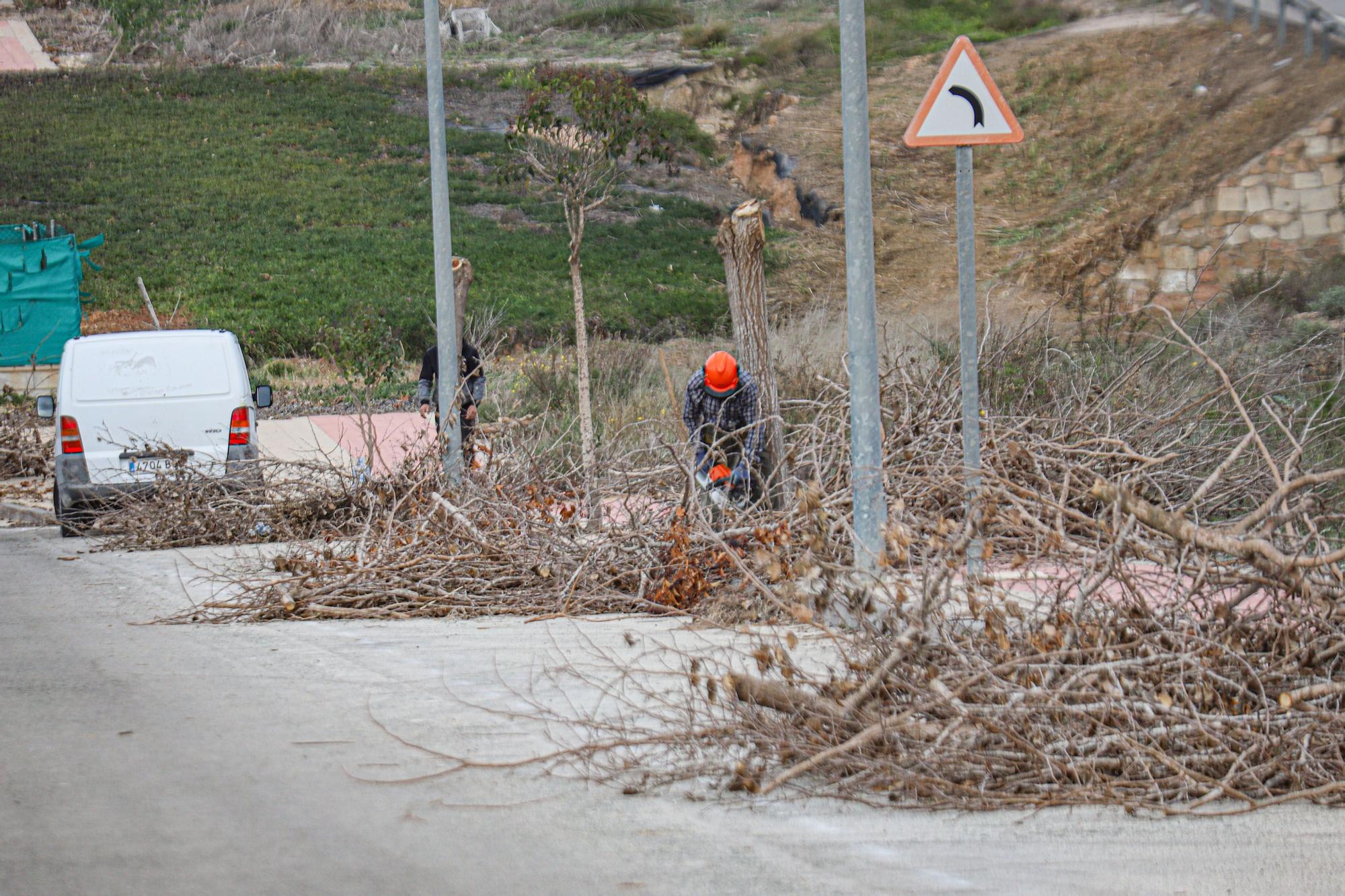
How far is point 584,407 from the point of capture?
37.9 feet

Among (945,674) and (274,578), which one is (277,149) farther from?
(945,674)

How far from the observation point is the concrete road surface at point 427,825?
12.2 ft

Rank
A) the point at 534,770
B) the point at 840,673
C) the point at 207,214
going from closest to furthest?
the point at 534,770 < the point at 840,673 < the point at 207,214

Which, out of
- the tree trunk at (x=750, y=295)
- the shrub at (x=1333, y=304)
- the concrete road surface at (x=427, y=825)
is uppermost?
the tree trunk at (x=750, y=295)

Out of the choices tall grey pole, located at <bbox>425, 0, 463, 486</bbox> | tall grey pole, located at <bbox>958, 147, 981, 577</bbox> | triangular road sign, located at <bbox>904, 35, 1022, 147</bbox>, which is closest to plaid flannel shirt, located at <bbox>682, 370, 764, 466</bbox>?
tall grey pole, located at <bbox>958, 147, 981, 577</bbox>

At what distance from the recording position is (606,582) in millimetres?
7562

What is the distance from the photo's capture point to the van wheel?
38.8 feet

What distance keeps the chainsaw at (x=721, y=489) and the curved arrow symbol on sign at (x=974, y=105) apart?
2.43 m

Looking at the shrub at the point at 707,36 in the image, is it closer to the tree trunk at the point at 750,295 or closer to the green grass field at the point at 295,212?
the green grass field at the point at 295,212

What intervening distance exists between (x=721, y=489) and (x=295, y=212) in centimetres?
3888

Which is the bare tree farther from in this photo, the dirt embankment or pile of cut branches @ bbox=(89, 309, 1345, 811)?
the dirt embankment

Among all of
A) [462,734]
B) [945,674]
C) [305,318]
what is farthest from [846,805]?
[305,318]

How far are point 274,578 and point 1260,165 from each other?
23.2 m

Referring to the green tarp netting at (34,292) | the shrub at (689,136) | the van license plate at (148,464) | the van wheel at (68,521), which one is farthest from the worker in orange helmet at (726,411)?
the shrub at (689,136)
